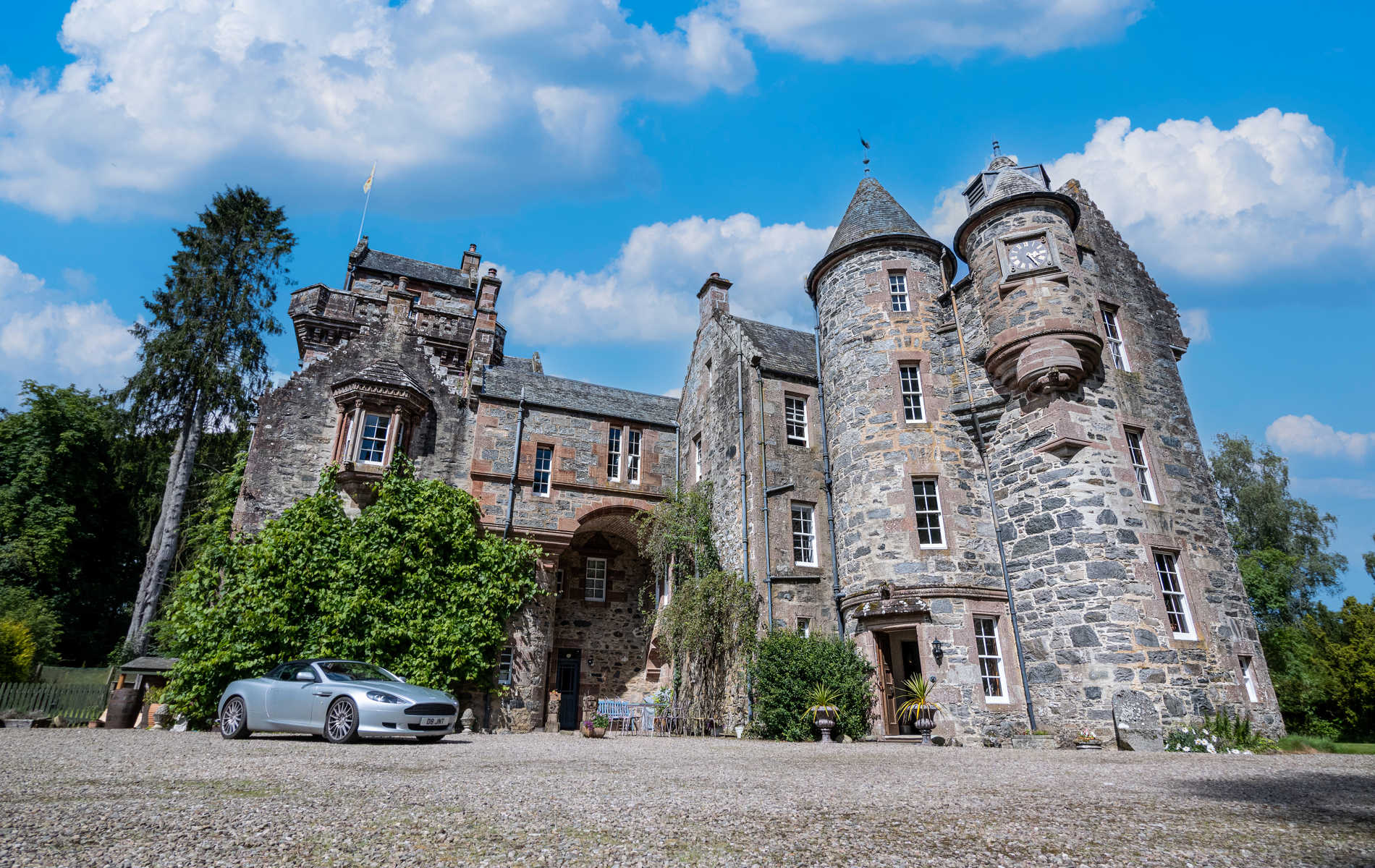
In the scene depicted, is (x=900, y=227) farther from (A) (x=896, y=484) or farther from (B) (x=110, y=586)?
(B) (x=110, y=586)

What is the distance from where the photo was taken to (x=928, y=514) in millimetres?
15977

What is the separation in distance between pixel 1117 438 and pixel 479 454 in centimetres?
1703

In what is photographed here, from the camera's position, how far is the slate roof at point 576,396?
883 inches

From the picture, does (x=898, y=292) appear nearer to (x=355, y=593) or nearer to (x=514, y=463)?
(x=514, y=463)

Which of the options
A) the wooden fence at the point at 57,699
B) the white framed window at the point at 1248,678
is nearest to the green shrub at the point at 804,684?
the white framed window at the point at 1248,678

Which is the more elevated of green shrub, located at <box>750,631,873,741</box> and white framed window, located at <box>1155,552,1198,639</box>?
white framed window, located at <box>1155,552,1198,639</box>

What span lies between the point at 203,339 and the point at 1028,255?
2809 centimetres

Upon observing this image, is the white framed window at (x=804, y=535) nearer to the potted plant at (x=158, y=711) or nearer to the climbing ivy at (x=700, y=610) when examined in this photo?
the climbing ivy at (x=700, y=610)

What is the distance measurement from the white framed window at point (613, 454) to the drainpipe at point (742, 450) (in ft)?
17.6

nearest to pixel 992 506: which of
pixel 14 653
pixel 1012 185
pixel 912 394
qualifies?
pixel 912 394

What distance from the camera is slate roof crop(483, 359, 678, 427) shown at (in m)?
22.4

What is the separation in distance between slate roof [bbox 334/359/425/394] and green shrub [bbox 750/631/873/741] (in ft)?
43.0

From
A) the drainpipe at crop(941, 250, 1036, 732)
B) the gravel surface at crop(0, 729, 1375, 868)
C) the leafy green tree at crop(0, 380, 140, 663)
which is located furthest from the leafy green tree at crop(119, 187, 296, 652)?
the drainpipe at crop(941, 250, 1036, 732)

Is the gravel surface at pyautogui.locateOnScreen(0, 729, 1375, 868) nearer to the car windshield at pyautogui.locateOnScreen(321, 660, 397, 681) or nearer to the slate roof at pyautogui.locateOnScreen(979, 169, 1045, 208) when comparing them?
the car windshield at pyautogui.locateOnScreen(321, 660, 397, 681)
